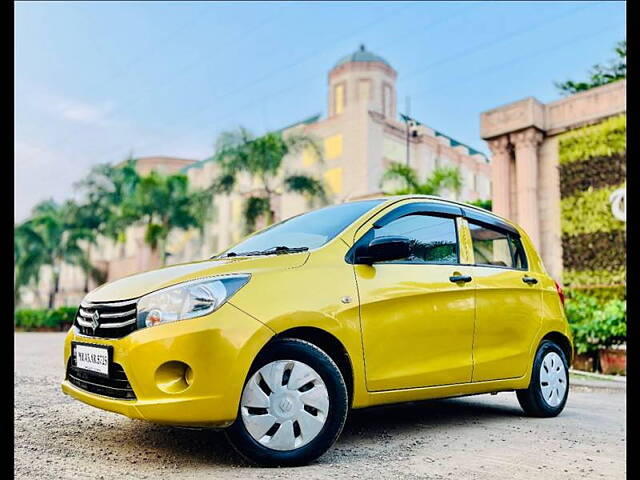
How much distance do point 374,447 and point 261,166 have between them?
77.9 ft

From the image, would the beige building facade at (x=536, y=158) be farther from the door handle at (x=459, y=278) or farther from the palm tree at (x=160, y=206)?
the palm tree at (x=160, y=206)

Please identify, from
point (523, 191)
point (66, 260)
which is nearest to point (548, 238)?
point (523, 191)

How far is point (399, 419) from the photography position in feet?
17.6

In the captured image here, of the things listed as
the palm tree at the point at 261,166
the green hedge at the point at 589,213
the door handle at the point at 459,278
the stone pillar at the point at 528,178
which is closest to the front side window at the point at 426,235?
the door handle at the point at 459,278

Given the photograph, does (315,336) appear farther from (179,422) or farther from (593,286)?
(593,286)

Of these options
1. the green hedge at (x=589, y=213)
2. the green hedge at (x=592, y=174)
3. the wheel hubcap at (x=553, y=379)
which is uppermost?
the green hedge at (x=592, y=174)

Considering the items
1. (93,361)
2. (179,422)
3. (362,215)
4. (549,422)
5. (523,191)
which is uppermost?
(523,191)

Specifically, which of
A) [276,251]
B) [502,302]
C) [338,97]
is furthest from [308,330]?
[338,97]

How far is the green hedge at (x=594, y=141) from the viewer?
1842 cm

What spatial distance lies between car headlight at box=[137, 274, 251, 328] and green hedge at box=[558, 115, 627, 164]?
55.3 ft

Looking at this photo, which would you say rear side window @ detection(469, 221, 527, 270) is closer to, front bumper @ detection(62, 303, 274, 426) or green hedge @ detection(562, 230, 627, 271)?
front bumper @ detection(62, 303, 274, 426)

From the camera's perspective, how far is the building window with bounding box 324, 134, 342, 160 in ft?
147

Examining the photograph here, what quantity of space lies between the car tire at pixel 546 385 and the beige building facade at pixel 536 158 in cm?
1409
